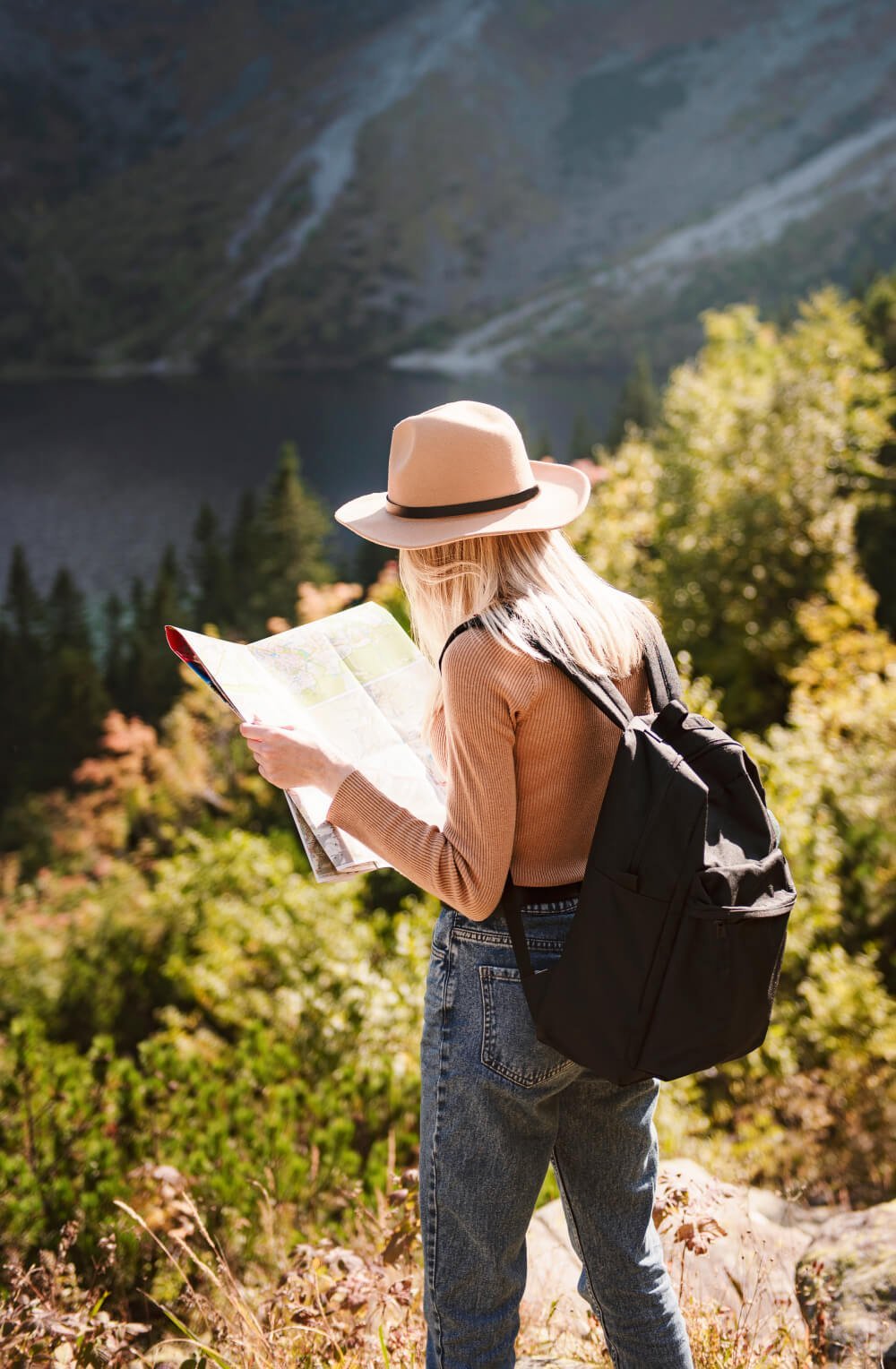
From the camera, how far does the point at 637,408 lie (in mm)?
22578

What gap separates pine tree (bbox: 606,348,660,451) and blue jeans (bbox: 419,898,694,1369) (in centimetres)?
2129

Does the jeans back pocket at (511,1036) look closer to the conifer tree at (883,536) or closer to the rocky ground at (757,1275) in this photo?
the rocky ground at (757,1275)

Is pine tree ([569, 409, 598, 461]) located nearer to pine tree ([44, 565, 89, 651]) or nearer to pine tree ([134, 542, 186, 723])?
pine tree ([134, 542, 186, 723])

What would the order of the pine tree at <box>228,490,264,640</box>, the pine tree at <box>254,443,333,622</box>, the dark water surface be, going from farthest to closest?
the dark water surface
the pine tree at <box>228,490,264,640</box>
the pine tree at <box>254,443,333,622</box>

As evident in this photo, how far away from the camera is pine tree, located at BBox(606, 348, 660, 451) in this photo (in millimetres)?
21777

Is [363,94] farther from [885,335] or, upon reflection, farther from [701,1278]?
[701,1278]

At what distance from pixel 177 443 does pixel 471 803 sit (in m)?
25.9

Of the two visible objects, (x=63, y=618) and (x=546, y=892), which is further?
(x=63, y=618)

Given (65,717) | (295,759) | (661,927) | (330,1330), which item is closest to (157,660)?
(65,717)

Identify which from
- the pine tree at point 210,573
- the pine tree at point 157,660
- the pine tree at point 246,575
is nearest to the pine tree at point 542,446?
the pine tree at point 246,575

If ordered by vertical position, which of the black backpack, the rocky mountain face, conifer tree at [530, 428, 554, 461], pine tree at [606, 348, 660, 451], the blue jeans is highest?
the rocky mountain face

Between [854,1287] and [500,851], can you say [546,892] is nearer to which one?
[500,851]

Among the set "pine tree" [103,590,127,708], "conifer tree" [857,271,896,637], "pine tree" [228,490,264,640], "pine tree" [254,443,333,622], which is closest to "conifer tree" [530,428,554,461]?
"pine tree" [254,443,333,622]

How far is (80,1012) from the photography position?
7.04 metres
